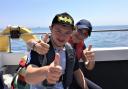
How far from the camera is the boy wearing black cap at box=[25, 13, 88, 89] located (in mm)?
2375

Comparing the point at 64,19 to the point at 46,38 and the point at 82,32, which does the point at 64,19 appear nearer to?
the point at 46,38

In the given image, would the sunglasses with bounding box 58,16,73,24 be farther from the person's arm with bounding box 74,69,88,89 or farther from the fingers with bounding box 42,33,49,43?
the person's arm with bounding box 74,69,88,89

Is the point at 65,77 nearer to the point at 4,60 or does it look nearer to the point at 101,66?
the point at 101,66

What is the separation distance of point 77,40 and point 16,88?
0.81 metres

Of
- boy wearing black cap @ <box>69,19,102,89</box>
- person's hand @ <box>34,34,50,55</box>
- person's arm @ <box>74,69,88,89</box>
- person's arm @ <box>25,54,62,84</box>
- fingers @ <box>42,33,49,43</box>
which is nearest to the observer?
person's arm @ <box>25,54,62,84</box>

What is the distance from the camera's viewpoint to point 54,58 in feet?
8.68

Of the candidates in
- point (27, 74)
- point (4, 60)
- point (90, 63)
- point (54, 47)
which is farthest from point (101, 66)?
point (27, 74)

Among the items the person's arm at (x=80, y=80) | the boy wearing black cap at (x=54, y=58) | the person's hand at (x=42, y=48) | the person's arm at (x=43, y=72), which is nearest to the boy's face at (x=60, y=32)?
the boy wearing black cap at (x=54, y=58)

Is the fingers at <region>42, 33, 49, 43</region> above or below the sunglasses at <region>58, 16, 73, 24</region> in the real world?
below

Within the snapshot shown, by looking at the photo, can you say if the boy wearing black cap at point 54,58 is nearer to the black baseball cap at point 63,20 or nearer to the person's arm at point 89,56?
the black baseball cap at point 63,20

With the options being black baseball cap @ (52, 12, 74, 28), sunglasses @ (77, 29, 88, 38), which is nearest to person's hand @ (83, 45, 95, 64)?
sunglasses @ (77, 29, 88, 38)

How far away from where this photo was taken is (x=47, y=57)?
264 centimetres

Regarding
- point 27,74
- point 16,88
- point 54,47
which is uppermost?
point 54,47

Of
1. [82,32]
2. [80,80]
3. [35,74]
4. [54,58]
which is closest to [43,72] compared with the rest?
[35,74]
